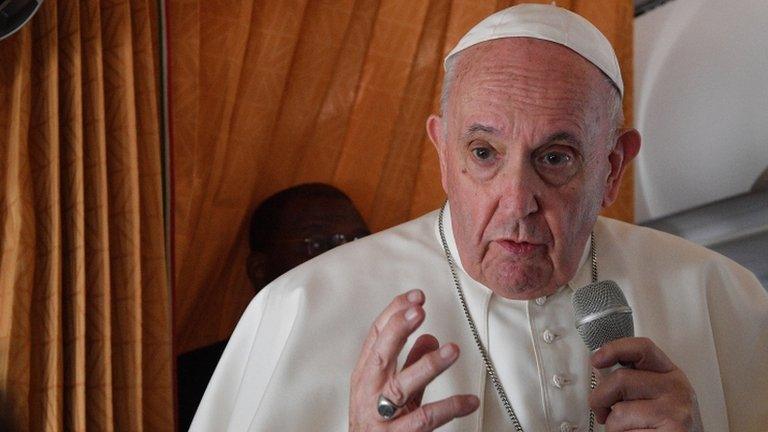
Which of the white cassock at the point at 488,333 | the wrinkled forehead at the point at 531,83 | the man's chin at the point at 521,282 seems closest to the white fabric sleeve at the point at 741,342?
the white cassock at the point at 488,333

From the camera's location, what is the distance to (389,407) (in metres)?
2.02

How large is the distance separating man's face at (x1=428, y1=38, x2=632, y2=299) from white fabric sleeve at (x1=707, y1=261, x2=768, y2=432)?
0.54m

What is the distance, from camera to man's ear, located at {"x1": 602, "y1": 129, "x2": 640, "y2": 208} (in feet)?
8.81

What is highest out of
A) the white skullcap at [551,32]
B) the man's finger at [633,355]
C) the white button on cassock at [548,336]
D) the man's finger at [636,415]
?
the white skullcap at [551,32]

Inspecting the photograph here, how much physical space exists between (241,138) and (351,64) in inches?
21.9

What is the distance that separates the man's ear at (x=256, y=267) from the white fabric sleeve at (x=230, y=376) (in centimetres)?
130

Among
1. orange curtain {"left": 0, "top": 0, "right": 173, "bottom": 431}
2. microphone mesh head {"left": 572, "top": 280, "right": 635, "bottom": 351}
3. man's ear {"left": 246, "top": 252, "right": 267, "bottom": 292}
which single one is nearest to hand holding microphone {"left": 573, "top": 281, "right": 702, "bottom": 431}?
microphone mesh head {"left": 572, "top": 280, "right": 635, "bottom": 351}

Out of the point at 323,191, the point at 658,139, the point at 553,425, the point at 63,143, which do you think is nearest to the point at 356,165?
the point at 323,191

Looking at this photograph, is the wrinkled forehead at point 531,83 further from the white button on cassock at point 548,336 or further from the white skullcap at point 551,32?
the white button on cassock at point 548,336

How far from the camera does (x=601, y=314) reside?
199cm

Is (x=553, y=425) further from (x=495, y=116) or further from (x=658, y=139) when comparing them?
(x=658, y=139)

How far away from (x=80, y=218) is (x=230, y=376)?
0.79 m

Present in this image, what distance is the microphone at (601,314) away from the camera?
6.56 ft

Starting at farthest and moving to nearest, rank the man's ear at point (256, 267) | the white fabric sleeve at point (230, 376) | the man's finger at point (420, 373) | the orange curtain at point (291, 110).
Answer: the man's ear at point (256, 267) < the orange curtain at point (291, 110) < the white fabric sleeve at point (230, 376) < the man's finger at point (420, 373)
